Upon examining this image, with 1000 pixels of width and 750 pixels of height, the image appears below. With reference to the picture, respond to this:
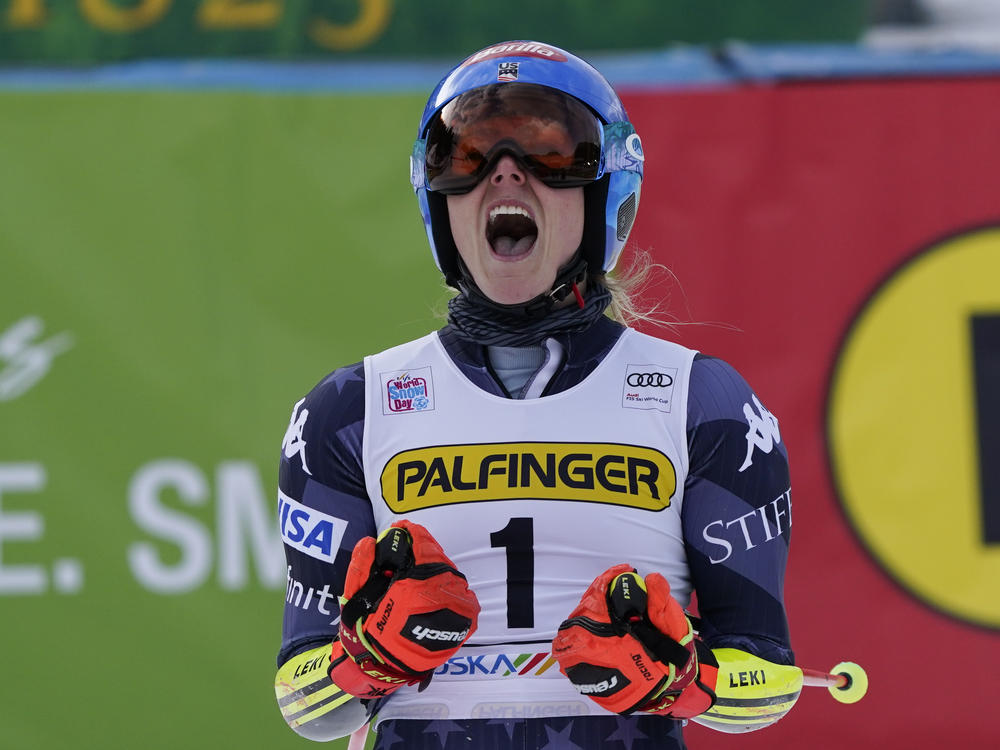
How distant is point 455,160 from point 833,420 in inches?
107

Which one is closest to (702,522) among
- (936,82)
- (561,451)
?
(561,451)

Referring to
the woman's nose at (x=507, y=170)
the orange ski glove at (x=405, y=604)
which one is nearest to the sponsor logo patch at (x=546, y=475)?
the orange ski glove at (x=405, y=604)

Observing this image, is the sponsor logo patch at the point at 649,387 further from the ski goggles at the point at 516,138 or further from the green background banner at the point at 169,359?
the green background banner at the point at 169,359

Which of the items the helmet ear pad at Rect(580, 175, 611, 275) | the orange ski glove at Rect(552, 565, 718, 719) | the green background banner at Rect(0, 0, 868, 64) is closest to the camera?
the orange ski glove at Rect(552, 565, 718, 719)

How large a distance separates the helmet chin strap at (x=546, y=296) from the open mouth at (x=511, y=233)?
9cm

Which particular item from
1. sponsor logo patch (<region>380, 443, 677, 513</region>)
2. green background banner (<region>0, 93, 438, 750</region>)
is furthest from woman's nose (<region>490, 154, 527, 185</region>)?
green background banner (<region>0, 93, 438, 750</region>)

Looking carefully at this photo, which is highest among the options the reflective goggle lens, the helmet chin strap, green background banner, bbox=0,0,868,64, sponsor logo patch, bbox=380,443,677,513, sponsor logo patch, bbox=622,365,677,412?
green background banner, bbox=0,0,868,64

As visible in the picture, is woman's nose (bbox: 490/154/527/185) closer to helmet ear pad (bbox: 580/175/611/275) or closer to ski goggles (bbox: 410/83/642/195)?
ski goggles (bbox: 410/83/642/195)

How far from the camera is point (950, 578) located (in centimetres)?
480

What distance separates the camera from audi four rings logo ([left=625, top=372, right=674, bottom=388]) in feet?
8.21

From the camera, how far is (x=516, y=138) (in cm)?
251

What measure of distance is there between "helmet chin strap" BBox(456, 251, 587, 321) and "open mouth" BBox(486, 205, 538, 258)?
0.09m

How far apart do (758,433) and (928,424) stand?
2.56 meters

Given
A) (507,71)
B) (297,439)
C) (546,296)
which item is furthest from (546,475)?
(507,71)
